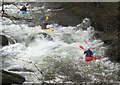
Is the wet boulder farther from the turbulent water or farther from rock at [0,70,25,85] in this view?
rock at [0,70,25,85]

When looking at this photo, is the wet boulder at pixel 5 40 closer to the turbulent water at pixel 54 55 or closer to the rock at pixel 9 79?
the turbulent water at pixel 54 55

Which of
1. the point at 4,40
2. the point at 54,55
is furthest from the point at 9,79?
the point at 4,40

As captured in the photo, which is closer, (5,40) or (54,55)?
(54,55)

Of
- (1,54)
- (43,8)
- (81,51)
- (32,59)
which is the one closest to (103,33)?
(81,51)

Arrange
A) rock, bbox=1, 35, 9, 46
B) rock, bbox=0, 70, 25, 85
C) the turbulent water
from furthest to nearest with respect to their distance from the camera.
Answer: rock, bbox=1, 35, 9, 46 → the turbulent water → rock, bbox=0, 70, 25, 85

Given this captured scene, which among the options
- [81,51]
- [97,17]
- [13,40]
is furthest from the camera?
[97,17]

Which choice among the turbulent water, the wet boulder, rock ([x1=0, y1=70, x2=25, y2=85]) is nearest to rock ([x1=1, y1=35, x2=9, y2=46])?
the wet boulder

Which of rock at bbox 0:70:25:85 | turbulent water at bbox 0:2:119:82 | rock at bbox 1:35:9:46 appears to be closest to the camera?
rock at bbox 0:70:25:85

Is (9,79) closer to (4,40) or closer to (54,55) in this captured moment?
(54,55)

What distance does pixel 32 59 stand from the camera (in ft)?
28.5

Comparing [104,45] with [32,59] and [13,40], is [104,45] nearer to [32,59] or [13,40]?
[32,59]

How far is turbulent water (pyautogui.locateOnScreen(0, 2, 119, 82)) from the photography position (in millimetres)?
7379

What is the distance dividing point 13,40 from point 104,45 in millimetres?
3314

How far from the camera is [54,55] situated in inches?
349
